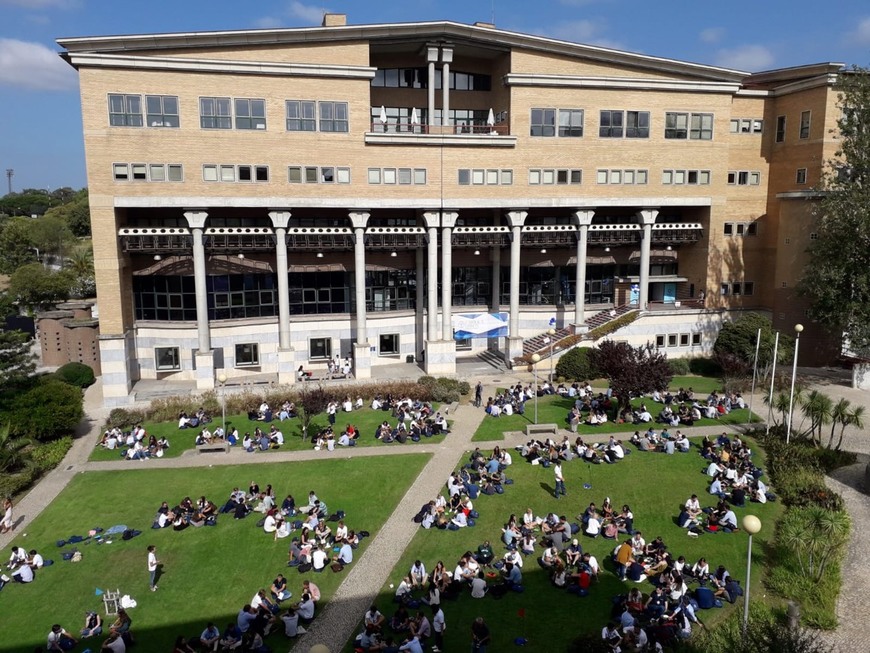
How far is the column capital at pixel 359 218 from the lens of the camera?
42.0 m

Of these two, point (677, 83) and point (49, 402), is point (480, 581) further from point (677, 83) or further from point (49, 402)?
point (677, 83)

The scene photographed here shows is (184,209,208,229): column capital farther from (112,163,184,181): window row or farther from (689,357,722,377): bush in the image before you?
(689,357,722,377): bush

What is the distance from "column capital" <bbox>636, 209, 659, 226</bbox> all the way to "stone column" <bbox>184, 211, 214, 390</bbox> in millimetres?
29198

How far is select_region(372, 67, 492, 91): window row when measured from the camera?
46250 mm

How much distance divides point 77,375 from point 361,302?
1956 cm

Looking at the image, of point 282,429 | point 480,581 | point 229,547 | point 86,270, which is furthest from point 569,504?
point 86,270

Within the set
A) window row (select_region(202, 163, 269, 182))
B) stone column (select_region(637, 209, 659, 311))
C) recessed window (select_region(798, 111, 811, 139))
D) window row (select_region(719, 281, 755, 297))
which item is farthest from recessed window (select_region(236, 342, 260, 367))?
recessed window (select_region(798, 111, 811, 139))

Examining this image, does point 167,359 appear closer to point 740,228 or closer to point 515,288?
point 515,288

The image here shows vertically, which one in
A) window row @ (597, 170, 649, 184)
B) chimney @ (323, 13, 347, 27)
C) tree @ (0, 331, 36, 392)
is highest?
chimney @ (323, 13, 347, 27)

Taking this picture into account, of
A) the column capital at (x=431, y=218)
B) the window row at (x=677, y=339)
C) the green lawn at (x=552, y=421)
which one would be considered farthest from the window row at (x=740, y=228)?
the column capital at (x=431, y=218)

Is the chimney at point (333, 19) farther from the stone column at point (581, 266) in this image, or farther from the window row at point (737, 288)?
the window row at point (737, 288)

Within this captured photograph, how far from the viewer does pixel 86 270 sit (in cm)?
8156

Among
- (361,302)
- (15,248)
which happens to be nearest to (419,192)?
(361,302)

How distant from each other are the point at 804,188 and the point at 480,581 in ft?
131
